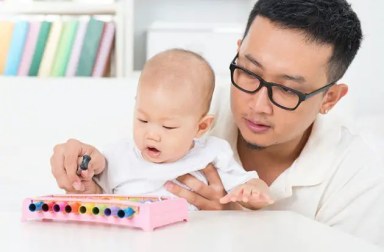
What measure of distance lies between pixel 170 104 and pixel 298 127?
388mm

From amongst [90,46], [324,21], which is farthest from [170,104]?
[90,46]

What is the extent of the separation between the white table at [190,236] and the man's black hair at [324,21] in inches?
19.6

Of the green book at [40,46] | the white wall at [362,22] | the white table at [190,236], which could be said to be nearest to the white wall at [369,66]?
the white wall at [362,22]

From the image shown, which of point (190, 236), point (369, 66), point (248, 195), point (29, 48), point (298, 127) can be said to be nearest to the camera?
point (190, 236)

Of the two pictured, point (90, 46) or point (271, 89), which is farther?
point (90, 46)

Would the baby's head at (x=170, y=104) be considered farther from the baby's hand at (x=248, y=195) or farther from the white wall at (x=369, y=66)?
the white wall at (x=369, y=66)

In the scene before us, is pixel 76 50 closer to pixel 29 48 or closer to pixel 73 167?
pixel 29 48

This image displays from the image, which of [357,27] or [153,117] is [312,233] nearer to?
[153,117]

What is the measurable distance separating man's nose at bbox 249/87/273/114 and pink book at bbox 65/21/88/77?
1549mm

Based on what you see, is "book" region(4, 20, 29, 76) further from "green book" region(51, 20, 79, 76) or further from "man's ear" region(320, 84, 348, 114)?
"man's ear" region(320, 84, 348, 114)

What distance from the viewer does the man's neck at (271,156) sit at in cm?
156

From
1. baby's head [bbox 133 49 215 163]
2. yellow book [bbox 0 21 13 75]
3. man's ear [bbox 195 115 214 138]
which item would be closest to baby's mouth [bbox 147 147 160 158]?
baby's head [bbox 133 49 215 163]

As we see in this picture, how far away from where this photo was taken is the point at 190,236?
0.90 metres

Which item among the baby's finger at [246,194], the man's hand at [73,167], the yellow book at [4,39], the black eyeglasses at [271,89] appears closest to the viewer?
the baby's finger at [246,194]
